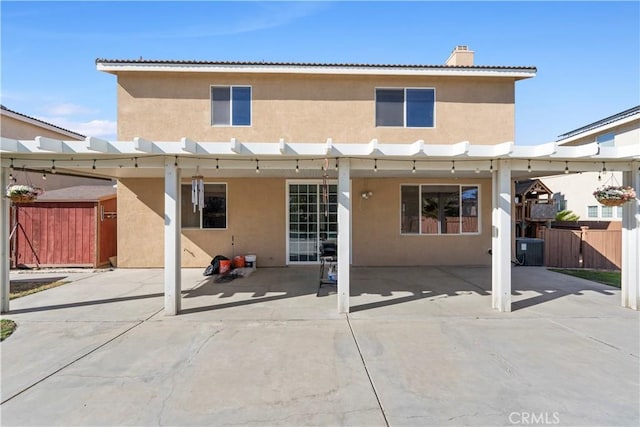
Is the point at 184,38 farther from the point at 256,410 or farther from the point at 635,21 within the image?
the point at 635,21

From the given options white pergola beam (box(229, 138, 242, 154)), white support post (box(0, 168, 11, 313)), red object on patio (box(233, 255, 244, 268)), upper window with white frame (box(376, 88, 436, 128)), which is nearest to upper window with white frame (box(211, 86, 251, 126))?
upper window with white frame (box(376, 88, 436, 128))

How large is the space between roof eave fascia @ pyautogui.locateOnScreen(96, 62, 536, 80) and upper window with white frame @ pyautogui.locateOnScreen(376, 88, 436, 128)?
0.50 m

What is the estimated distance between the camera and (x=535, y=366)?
12.0 feet

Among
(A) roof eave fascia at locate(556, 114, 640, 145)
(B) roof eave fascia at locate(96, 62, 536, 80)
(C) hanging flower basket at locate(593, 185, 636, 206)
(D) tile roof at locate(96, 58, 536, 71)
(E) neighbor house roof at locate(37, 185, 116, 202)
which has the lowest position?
(C) hanging flower basket at locate(593, 185, 636, 206)

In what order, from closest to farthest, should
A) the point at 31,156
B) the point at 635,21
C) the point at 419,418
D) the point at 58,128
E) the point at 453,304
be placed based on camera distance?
1. the point at 419,418
2. the point at 31,156
3. the point at 453,304
4. the point at 635,21
5. the point at 58,128

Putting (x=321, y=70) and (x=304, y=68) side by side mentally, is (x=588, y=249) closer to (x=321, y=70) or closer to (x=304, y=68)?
(x=321, y=70)

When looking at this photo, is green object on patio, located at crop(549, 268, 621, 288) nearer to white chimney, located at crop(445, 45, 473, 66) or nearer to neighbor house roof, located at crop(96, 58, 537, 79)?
neighbor house roof, located at crop(96, 58, 537, 79)

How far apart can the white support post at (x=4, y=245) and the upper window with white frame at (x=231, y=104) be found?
4769mm

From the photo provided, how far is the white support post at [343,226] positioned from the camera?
17.6ft

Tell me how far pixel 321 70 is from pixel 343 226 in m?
5.31

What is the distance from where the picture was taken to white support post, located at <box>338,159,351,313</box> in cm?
538

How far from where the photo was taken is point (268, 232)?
945 cm

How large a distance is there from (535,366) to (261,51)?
31.8ft

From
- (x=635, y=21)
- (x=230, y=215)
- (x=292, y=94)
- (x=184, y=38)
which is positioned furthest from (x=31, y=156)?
(x=635, y=21)
